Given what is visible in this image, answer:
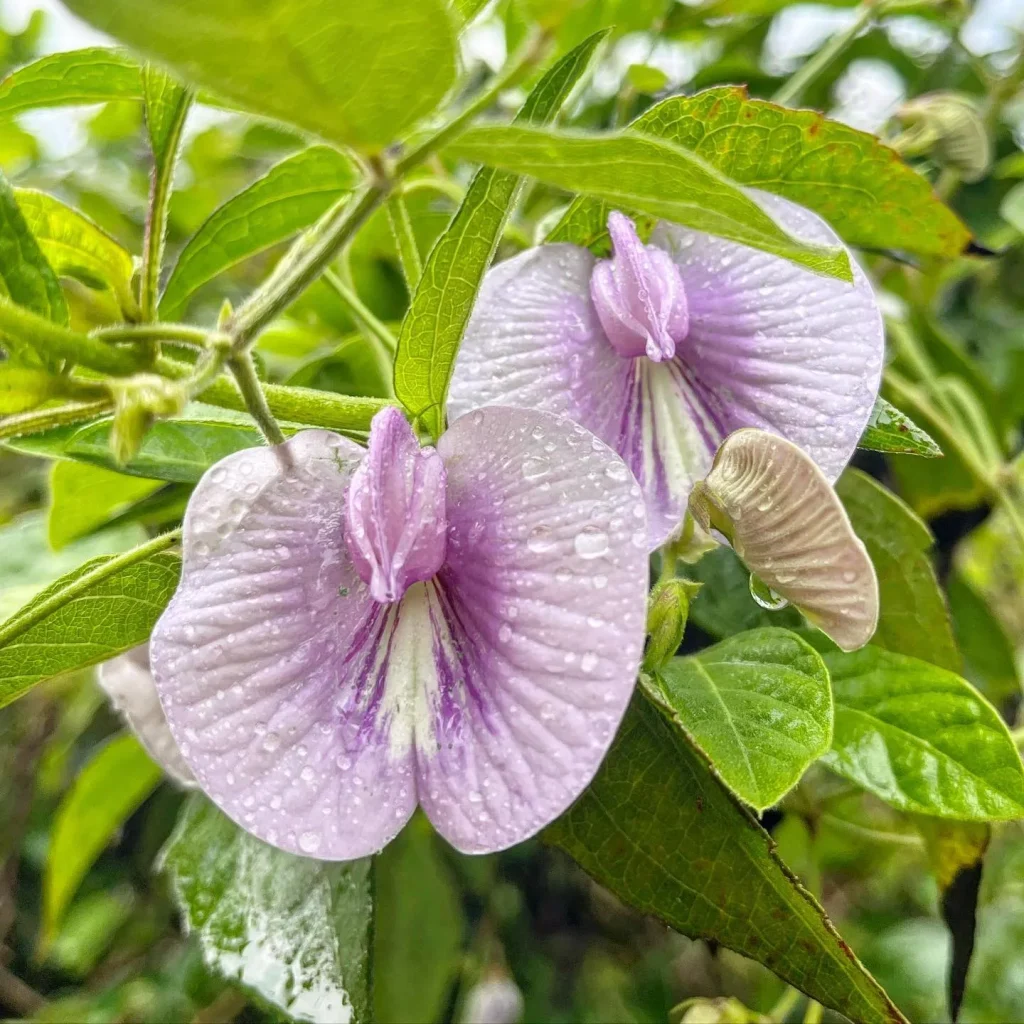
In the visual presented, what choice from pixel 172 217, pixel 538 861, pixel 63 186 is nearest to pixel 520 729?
pixel 538 861

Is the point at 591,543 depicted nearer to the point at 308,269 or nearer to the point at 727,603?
the point at 308,269

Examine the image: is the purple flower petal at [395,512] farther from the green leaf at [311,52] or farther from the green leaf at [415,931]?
the green leaf at [415,931]

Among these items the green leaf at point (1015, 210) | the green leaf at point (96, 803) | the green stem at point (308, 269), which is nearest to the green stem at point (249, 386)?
the green stem at point (308, 269)

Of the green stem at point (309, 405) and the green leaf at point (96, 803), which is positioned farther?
the green leaf at point (96, 803)

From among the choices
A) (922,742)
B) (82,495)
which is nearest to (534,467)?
(922,742)

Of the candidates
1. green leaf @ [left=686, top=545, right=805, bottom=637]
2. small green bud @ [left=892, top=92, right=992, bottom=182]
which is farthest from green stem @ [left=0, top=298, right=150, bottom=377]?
small green bud @ [left=892, top=92, right=992, bottom=182]

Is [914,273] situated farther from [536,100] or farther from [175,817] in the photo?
[175,817]
